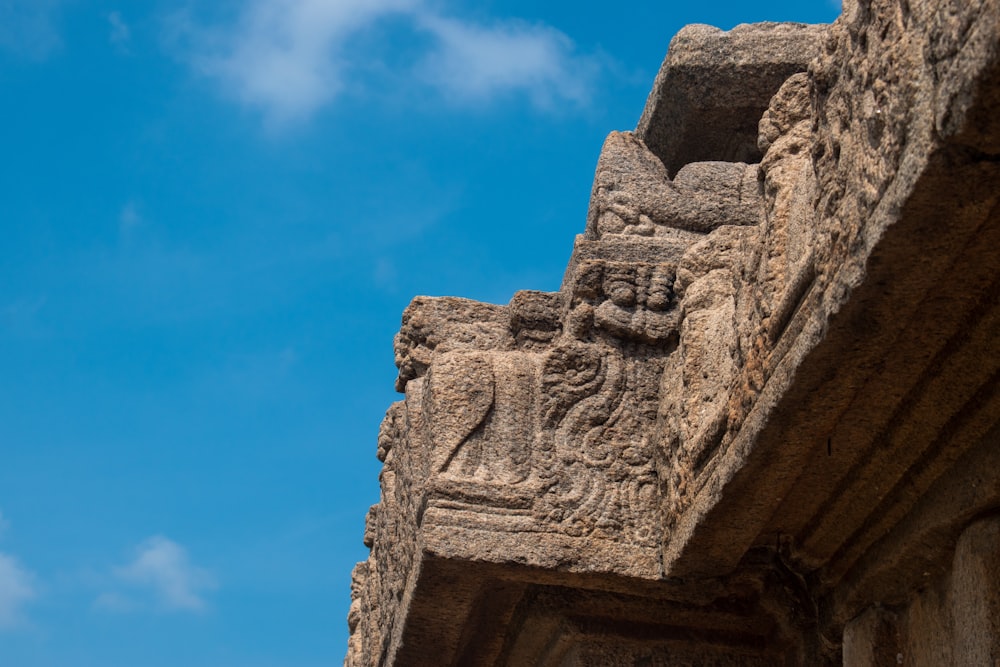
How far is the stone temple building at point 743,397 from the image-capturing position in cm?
293

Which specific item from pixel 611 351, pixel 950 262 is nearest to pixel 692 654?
pixel 611 351

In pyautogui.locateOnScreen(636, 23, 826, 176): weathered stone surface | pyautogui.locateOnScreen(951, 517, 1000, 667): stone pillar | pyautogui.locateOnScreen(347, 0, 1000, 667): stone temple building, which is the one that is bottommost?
pyautogui.locateOnScreen(951, 517, 1000, 667): stone pillar

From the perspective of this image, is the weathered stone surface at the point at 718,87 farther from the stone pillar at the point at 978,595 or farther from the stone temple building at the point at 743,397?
the stone pillar at the point at 978,595

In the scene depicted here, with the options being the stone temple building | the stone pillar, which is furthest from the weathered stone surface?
the stone pillar

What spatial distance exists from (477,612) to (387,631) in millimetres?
621

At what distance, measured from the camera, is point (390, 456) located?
6320 millimetres

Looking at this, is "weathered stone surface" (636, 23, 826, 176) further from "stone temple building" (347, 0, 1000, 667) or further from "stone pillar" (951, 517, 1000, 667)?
"stone pillar" (951, 517, 1000, 667)

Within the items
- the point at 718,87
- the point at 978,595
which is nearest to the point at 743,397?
the point at 978,595

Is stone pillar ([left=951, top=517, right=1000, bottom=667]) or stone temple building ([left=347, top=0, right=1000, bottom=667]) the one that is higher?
stone temple building ([left=347, top=0, right=1000, bottom=667])

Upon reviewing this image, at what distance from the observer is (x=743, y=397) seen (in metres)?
3.79

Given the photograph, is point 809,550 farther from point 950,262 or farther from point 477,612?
point 950,262

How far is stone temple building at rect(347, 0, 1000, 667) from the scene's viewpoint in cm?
293

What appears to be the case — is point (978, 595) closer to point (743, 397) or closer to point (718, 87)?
point (743, 397)

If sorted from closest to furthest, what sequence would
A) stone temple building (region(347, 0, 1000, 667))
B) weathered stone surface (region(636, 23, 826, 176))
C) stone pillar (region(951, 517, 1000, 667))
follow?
stone temple building (region(347, 0, 1000, 667)) < stone pillar (region(951, 517, 1000, 667)) < weathered stone surface (region(636, 23, 826, 176))
